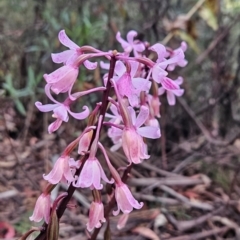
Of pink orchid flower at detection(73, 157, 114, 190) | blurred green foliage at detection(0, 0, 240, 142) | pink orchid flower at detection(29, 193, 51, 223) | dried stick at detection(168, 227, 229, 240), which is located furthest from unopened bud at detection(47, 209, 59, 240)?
blurred green foliage at detection(0, 0, 240, 142)

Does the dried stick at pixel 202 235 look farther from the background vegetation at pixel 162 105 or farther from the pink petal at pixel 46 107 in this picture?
the pink petal at pixel 46 107

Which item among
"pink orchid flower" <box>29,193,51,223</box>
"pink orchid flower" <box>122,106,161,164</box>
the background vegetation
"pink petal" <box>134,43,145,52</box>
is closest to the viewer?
"pink orchid flower" <box>122,106,161,164</box>

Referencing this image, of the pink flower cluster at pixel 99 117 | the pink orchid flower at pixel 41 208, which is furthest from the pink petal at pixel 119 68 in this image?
the pink orchid flower at pixel 41 208

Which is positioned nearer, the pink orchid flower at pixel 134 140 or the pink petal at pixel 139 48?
the pink orchid flower at pixel 134 140

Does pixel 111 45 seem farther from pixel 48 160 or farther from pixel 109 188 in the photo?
pixel 109 188

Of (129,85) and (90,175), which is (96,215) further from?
(129,85)

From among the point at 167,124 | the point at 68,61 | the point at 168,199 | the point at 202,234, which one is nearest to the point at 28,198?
the point at 168,199

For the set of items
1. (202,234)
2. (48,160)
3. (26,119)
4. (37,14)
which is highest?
(37,14)

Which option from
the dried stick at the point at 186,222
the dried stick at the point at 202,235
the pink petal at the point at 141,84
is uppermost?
the pink petal at the point at 141,84

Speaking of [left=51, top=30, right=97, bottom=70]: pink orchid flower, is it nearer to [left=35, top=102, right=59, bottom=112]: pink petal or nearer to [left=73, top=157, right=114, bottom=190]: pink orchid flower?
[left=35, top=102, right=59, bottom=112]: pink petal
